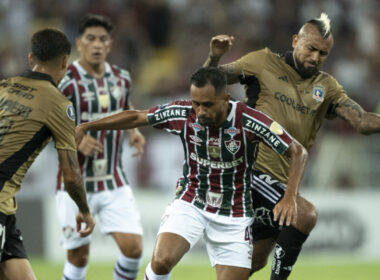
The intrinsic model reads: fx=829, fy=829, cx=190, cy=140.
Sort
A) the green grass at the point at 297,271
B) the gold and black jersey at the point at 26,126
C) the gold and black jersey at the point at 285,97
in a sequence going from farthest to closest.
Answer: the green grass at the point at 297,271 → the gold and black jersey at the point at 285,97 → the gold and black jersey at the point at 26,126

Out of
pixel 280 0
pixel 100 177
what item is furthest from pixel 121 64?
pixel 100 177

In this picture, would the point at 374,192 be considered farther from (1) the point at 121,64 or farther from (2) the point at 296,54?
(2) the point at 296,54

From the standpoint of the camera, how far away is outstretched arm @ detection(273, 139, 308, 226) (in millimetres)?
6043

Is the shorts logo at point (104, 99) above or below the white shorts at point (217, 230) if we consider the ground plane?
above

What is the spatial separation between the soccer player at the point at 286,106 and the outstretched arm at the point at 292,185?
58cm

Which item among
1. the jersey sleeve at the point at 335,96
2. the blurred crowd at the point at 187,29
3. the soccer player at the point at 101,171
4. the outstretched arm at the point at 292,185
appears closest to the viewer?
the outstretched arm at the point at 292,185

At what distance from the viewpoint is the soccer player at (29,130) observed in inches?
228

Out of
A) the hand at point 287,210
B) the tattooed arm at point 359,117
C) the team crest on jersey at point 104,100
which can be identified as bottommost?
the hand at point 287,210

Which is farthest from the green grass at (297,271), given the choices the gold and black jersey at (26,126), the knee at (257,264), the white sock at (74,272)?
the gold and black jersey at (26,126)

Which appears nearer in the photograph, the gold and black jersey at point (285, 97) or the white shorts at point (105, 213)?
the gold and black jersey at point (285, 97)

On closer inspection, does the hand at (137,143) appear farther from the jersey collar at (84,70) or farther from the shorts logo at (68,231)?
the shorts logo at (68,231)

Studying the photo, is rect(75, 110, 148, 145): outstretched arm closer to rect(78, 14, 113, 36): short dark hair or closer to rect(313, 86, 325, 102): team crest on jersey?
rect(313, 86, 325, 102): team crest on jersey

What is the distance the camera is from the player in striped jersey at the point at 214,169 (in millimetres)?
6195

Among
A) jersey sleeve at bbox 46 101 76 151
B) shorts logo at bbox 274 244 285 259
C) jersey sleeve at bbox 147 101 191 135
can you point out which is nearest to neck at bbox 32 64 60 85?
jersey sleeve at bbox 46 101 76 151
